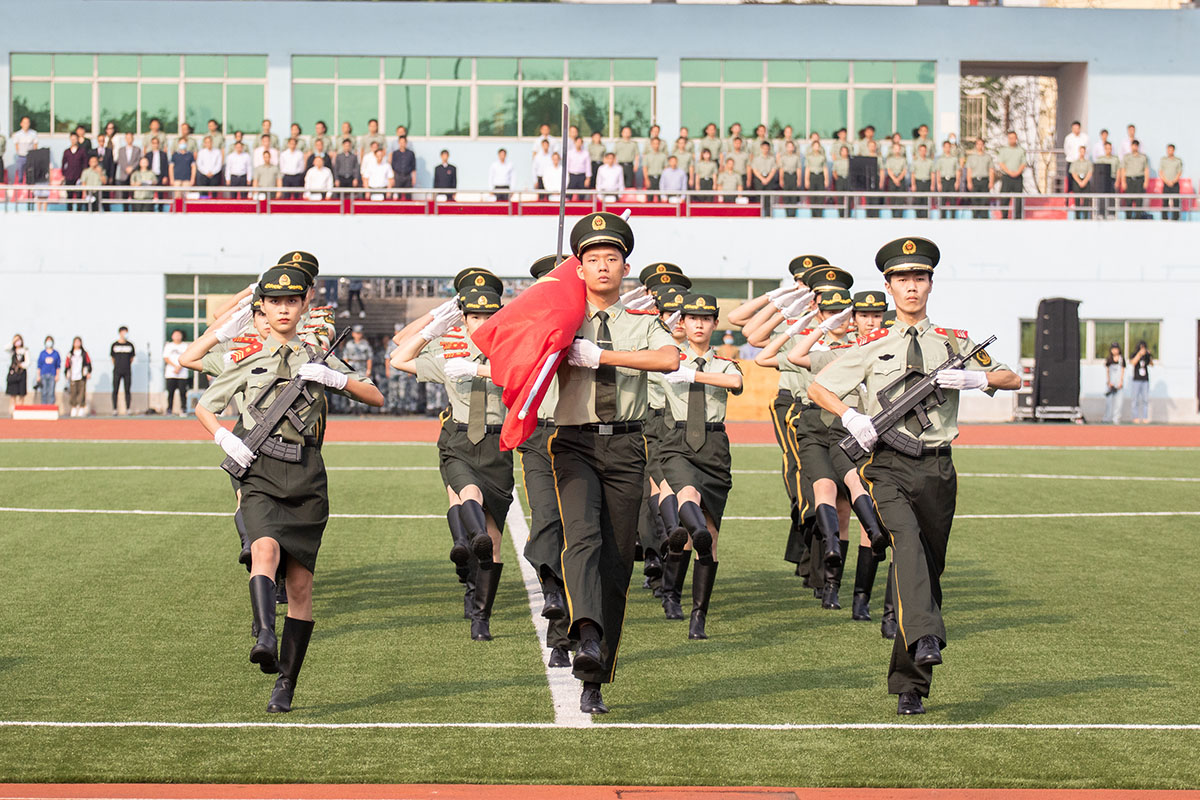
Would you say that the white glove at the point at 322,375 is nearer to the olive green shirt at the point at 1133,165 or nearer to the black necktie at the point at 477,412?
the black necktie at the point at 477,412

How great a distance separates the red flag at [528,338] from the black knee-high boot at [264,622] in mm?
1312

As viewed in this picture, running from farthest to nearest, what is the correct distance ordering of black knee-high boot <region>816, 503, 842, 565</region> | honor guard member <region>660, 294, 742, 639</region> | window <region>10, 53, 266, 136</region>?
window <region>10, 53, 266, 136</region>
black knee-high boot <region>816, 503, 842, 565</region>
honor guard member <region>660, 294, 742, 639</region>

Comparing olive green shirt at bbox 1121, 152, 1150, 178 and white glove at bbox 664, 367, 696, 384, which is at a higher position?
olive green shirt at bbox 1121, 152, 1150, 178

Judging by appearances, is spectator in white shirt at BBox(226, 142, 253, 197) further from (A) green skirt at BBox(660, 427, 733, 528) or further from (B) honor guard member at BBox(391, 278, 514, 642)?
(A) green skirt at BBox(660, 427, 733, 528)

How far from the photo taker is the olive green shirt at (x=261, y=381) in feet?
25.6

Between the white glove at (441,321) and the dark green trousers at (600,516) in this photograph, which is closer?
the dark green trousers at (600,516)

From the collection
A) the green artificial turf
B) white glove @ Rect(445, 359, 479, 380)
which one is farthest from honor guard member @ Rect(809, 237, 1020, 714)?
white glove @ Rect(445, 359, 479, 380)

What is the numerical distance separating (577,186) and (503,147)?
6255 mm

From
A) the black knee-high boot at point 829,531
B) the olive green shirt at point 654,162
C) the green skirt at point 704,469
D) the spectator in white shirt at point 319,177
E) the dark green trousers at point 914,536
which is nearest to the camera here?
the dark green trousers at point 914,536

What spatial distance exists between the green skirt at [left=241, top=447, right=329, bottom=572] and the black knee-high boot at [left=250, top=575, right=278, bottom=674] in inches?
8.4

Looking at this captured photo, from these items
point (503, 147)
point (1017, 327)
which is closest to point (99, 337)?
point (503, 147)

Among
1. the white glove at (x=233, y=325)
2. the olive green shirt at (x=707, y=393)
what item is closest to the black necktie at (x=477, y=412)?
the olive green shirt at (x=707, y=393)

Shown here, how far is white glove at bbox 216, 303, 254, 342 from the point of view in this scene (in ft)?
28.2

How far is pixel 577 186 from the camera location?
35469 mm
